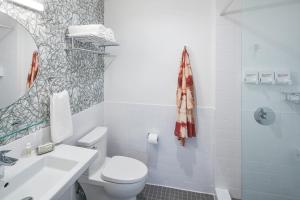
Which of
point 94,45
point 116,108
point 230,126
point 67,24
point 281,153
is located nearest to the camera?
point 281,153

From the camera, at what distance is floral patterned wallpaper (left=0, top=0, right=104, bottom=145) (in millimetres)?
1124

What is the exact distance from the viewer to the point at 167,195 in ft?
6.68

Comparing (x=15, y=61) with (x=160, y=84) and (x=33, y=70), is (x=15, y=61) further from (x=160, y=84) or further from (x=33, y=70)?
(x=160, y=84)

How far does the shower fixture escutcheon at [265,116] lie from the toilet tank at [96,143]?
140 centimetres

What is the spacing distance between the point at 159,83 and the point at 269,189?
138 centimetres

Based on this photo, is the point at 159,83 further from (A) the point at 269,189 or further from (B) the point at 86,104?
(A) the point at 269,189

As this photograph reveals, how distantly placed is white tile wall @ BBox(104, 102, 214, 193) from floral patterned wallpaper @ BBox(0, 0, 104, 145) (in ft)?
1.63

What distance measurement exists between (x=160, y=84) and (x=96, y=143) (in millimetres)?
940

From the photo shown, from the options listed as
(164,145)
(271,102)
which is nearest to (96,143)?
(164,145)

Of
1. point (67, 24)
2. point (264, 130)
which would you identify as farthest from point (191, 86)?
point (67, 24)

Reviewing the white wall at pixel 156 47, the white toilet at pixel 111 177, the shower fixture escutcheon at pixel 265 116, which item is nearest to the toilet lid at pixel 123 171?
the white toilet at pixel 111 177

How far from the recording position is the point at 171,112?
2100mm

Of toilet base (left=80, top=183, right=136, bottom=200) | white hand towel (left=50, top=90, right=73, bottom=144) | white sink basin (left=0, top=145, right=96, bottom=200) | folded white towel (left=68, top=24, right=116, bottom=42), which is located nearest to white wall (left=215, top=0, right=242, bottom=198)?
toilet base (left=80, top=183, right=136, bottom=200)

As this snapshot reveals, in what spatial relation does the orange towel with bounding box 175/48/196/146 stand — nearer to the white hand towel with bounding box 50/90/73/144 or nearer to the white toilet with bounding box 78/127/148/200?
the white toilet with bounding box 78/127/148/200
